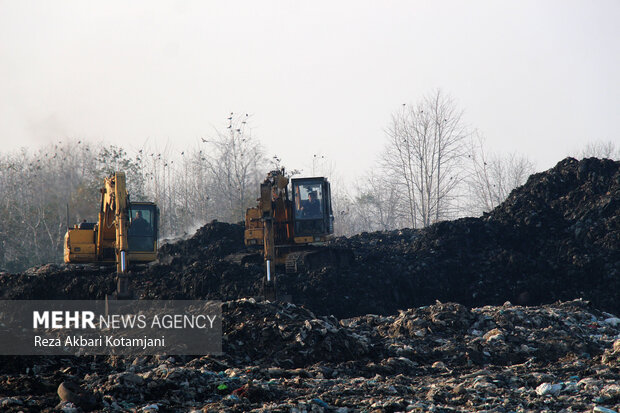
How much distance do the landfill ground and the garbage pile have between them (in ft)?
0.09

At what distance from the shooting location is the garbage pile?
721cm

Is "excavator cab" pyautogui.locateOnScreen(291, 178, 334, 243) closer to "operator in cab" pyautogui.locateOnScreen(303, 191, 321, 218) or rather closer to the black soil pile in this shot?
"operator in cab" pyautogui.locateOnScreen(303, 191, 321, 218)

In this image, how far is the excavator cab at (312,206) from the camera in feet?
54.8

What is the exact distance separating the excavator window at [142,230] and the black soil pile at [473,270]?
122 centimetres

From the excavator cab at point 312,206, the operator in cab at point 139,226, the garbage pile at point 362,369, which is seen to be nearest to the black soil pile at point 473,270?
the excavator cab at point 312,206

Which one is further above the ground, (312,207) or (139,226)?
(312,207)

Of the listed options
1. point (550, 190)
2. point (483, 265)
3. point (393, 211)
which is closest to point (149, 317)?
point (483, 265)

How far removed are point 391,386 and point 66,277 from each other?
1268cm

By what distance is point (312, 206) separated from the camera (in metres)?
16.7

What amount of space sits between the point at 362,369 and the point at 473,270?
27.2ft

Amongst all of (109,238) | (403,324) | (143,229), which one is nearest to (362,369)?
(403,324)

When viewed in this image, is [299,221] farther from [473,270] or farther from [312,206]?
[473,270]

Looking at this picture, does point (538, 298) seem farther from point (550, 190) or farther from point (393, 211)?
point (393, 211)

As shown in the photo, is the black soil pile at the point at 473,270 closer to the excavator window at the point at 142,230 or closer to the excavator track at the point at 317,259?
the excavator track at the point at 317,259
